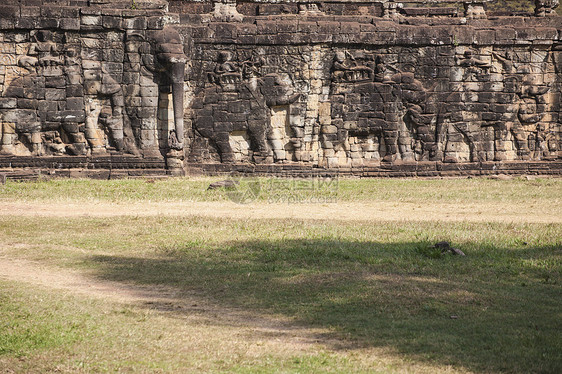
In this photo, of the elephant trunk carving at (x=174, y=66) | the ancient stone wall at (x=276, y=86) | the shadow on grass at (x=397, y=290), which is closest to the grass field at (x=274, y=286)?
the shadow on grass at (x=397, y=290)

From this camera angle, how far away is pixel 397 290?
8.81 m

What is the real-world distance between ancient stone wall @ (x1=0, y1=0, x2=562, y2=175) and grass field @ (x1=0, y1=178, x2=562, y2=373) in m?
3.96

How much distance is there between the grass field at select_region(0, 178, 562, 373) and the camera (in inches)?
265

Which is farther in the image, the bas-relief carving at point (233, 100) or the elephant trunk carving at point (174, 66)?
the bas-relief carving at point (233, 100)

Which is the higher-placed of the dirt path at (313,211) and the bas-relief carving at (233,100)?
the bas-relief carving at (233,100)

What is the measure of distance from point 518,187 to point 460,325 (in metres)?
12.8

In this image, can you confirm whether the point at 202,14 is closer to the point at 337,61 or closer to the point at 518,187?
the point at 337,61

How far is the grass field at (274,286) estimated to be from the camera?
673 centimetres

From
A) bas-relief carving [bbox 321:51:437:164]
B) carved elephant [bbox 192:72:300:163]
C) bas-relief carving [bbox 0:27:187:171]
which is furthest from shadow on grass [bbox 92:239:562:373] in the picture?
bas-relief carving [bbox 321:51:437:164]

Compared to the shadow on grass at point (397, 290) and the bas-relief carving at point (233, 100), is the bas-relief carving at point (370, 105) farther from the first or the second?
the shadow on grass at point (397, 290)

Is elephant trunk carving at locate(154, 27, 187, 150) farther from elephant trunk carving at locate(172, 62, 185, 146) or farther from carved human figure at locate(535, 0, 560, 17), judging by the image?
carved human figure at locate(535, 0, 560, 17)

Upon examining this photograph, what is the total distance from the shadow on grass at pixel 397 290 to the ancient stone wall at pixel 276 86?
29.7ft

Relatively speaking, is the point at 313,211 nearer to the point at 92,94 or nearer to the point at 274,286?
the point at 274,286

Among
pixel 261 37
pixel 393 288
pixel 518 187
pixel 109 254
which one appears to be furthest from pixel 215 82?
pixel 393 288
